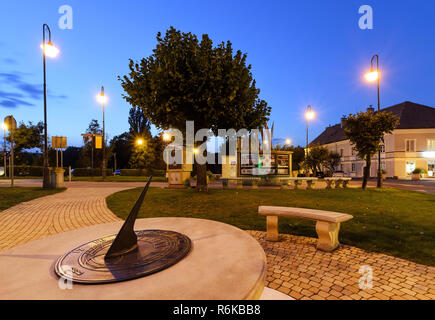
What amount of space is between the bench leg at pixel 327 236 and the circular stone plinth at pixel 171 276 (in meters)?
2.05

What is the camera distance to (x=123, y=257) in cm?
238

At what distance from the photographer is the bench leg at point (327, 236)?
4.04 meters

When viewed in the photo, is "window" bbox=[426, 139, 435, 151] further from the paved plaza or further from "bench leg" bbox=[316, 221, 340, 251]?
"bench leg" bbox=[316, 221, 340, 251]

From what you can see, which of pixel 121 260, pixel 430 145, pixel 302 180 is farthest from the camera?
pixel 430 145

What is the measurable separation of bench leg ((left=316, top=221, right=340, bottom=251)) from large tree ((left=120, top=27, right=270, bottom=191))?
5.88 meters

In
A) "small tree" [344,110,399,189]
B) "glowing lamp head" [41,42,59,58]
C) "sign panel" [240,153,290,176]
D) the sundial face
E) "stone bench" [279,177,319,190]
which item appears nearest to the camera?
the sundial face

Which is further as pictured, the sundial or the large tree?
the large tree

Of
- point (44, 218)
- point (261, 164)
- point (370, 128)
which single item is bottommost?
point (44, 218)

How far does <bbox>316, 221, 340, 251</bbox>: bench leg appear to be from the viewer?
404cm

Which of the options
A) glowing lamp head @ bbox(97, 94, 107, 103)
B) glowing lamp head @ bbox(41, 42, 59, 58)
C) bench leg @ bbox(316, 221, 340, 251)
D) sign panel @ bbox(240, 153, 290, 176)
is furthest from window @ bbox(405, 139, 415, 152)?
glowing lamp head @ bbox(41, 42, 59, 58)

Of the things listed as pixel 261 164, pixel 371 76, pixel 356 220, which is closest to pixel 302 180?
pixel 261 164

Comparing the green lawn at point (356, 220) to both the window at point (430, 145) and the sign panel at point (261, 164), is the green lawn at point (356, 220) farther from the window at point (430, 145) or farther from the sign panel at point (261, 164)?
the window at point (430, 145)

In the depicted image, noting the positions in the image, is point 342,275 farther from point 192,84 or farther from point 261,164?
point 261,164

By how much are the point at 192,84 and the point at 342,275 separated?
800 centimetres
